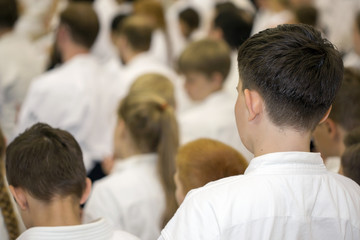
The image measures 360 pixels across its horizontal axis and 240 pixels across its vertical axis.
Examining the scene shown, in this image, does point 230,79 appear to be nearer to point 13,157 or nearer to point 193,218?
point 13,157

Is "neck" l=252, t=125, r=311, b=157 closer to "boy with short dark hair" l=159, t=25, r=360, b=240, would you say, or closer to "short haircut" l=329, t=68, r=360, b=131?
"boy with short dark hair" l=159, t=25, r=360, b=240

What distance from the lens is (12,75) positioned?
3408 mm

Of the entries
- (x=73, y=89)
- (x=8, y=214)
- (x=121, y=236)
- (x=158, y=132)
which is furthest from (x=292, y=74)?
(x=73, y=89)

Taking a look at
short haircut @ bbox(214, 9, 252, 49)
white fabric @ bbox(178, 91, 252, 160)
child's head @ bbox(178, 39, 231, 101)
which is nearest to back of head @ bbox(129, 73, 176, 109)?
white fabric @ bbox(178, 91, 252, 160)

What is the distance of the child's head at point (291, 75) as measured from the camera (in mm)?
1174

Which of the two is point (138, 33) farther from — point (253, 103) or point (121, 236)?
point (253, 103)

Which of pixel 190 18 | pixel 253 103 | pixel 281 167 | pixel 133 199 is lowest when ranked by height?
pixel 133 199

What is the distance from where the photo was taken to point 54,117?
323cm

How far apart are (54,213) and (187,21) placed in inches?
178

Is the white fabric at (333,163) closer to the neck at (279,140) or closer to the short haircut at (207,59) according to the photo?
the neck at (279,140)

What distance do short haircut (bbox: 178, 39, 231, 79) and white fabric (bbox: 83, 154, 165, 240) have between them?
0.99 metres

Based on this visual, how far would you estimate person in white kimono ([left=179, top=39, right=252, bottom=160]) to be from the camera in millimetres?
2945

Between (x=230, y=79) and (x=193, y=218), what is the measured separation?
2587 millimetres

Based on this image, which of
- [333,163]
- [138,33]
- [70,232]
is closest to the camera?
[70,232]
